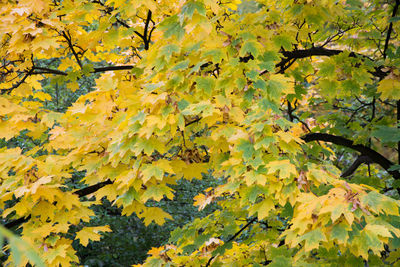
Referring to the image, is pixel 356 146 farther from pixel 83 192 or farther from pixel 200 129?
pixel 83 192

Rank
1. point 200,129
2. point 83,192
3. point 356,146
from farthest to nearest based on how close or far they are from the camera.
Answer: point 356,146
point 83,192
point 200,129

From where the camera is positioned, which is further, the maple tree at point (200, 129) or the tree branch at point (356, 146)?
the tree branch at point (356, 146)

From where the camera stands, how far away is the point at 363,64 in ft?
12.2

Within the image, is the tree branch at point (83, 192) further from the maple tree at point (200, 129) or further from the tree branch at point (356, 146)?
the tree branch at point (356, 146)

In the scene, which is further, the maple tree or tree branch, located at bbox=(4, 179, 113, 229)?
tree branch, located at bbox=(4, 179, 113, 229)

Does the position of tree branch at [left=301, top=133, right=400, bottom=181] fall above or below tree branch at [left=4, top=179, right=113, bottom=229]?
below

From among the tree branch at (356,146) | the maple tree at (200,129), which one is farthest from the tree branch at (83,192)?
the tree branch at (356,146)

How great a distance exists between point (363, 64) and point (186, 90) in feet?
5.75

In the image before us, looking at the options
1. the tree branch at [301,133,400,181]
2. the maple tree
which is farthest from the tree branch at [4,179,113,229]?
the tree branch at [301,133,400,181]

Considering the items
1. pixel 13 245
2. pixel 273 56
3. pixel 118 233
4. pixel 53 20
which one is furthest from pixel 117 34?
pixel 118 233

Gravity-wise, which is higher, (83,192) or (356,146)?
(83,192)

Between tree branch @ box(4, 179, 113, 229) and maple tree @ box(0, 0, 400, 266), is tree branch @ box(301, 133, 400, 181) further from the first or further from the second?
tree branch @ box(4, 179, 113, 229)

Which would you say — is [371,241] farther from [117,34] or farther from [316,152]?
[117,34]

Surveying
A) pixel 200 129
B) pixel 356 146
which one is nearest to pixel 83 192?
pixel 200 129
